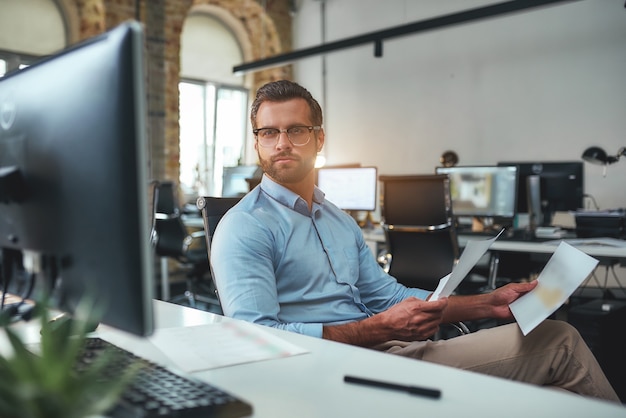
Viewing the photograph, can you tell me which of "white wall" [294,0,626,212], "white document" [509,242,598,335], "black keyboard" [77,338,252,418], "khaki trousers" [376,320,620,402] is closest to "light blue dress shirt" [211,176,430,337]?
"khaki trousers" [376,320,620,402]

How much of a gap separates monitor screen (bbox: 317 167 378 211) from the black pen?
415 centimetres

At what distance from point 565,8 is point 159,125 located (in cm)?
423

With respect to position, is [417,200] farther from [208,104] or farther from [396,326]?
[208,104]

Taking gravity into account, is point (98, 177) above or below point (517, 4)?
below

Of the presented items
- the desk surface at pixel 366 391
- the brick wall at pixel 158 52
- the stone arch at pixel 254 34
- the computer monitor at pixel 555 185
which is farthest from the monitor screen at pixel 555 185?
Answer: the stone arch at pixel 254 34

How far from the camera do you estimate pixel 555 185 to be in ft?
15.5

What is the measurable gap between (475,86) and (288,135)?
542cm

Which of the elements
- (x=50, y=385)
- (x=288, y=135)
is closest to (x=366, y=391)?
(x=50, y=385)

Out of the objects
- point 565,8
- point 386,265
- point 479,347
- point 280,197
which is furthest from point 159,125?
point 479,347

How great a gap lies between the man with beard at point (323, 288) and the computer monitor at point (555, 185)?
3.06 meters

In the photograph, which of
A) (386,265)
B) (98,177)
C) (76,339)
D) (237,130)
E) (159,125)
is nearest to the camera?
(76,339)

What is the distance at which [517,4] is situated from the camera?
A: 4.85 meters

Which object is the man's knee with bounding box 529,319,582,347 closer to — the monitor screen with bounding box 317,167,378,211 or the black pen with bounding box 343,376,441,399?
the black pen with bounding box 343,376,441,399

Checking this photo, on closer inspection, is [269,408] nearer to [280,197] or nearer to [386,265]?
[280,197]
